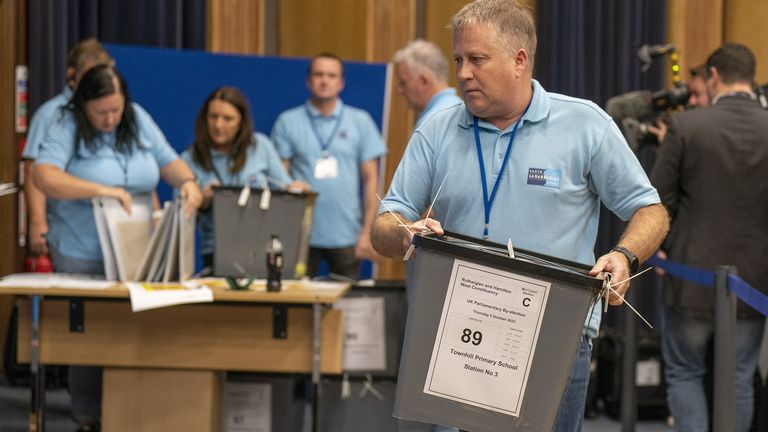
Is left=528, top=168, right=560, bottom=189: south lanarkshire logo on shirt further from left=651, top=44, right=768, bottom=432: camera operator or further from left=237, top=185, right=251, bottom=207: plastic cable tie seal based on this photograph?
left=237, top=185, right=251, bottom=207: plastic cable tie seal

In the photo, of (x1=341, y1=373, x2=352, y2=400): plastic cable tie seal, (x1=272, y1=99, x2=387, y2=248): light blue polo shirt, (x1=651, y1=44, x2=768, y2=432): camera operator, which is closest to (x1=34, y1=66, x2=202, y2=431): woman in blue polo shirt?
(x1=341, y1=373, x2=352, y2=400): plastic cable tie seal

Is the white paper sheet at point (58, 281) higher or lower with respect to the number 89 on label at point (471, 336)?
lower

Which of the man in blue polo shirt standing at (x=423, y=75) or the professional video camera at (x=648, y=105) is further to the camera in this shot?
the professional video camera at (x=648, y=105)

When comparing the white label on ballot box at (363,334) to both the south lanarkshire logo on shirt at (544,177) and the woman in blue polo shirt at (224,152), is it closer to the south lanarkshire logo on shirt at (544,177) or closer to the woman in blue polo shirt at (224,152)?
the woman in blue polo shirt at (224,152)

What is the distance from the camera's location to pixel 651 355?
5.69m

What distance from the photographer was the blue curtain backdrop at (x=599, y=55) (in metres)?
6.57

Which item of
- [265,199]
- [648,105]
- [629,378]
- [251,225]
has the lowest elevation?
[629,378]

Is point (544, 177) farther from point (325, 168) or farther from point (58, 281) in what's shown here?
point (325, 168)

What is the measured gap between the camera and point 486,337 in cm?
204

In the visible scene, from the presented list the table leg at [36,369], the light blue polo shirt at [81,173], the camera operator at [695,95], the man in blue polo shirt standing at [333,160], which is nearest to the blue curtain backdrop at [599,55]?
the camera operator at [695,95]

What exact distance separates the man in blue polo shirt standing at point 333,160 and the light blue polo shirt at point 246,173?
1.39ft

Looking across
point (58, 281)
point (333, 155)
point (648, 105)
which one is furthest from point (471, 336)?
point (333, 155)

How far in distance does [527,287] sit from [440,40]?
15.9 ft

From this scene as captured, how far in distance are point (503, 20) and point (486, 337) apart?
669mm
